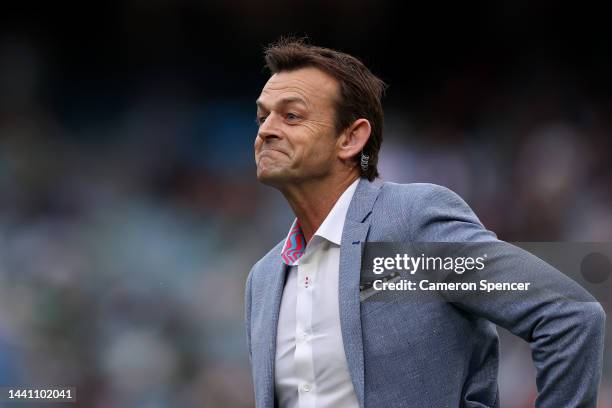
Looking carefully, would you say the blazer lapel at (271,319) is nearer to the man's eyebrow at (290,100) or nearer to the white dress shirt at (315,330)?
the white dress shirt at (315,330)

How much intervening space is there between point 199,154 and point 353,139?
236 cm

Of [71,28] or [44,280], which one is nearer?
[44,280]

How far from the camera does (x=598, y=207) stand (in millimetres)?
3383

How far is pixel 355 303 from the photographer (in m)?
1.20

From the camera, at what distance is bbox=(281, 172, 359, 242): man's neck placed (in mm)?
1419

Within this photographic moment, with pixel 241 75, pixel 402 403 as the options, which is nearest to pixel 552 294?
pixel 402 403

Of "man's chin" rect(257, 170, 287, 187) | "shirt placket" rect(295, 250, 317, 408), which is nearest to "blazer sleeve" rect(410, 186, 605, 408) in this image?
"shirt placket" rect(295, 250, 317, 408)

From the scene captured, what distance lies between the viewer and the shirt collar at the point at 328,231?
133 centimetres

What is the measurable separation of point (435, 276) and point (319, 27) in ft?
9.19

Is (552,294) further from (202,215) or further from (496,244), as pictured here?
(202,215)

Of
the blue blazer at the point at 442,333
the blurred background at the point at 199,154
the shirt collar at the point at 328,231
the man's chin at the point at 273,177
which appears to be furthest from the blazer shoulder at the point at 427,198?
the blurred background at the point at 199,154

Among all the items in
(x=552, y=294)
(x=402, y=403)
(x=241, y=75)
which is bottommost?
(x=402, y=403)

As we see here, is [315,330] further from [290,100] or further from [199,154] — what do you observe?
[199,154]

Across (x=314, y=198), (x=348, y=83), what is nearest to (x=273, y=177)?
(x=314, y=198)
